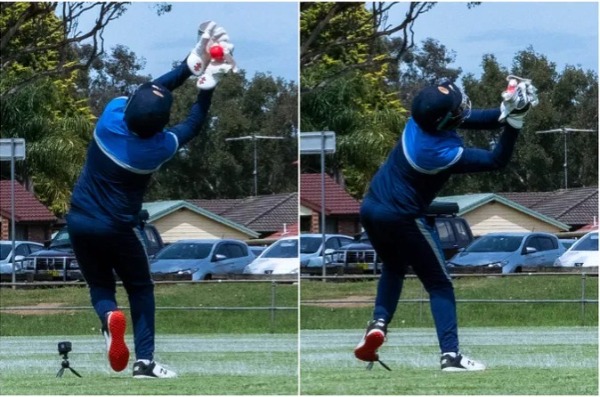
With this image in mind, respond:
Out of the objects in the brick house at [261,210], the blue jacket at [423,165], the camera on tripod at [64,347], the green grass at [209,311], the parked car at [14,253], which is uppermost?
the blue jacket at [423,165]

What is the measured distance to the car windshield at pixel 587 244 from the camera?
858cm

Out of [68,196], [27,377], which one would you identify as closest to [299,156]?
[68,196]

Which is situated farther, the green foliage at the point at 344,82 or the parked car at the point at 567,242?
the parked car at the point at 567,242

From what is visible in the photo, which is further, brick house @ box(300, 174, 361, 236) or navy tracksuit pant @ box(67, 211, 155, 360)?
brick house @ box(300, 174, 361, 236)

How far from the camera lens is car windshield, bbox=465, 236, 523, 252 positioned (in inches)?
330

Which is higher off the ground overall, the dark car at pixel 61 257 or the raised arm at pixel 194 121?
the raised arm at pixel 194 121

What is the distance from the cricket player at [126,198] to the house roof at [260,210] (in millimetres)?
625

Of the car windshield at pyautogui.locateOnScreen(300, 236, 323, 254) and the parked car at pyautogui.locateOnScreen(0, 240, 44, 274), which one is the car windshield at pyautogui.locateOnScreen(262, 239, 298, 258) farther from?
the parked car at pyautogui.locateOnScreen(0, 240, 44, 274)

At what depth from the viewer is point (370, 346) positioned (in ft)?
26.4

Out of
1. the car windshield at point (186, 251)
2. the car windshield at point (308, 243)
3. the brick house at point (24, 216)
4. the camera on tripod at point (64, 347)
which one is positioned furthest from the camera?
the brick house at point (24, 216)

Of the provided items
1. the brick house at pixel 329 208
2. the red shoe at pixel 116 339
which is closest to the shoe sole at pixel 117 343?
the red shoe at pixel 116 339

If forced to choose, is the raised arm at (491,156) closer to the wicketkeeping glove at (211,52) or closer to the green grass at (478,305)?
the green grass at (478,305)

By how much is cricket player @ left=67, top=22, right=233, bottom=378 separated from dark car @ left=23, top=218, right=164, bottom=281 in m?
0.18

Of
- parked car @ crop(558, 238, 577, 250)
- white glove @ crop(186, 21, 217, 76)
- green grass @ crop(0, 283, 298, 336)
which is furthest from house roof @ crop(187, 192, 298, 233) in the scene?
parked car @ crop(558, 238, 577, 250)
